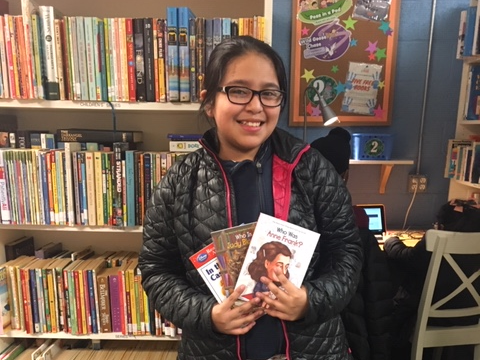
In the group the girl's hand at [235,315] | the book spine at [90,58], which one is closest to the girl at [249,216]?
the girl's hand at [235,315]

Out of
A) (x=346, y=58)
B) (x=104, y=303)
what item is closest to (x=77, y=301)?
(x=104, y=303)

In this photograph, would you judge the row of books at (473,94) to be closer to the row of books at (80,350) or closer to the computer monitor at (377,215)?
the computer monitor at (377,215)

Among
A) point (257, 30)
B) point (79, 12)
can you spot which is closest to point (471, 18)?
point (257, 30)

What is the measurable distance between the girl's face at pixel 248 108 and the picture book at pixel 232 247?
0.73 ft

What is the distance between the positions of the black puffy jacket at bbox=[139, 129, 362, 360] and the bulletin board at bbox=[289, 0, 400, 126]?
1.08m

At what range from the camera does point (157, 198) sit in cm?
91

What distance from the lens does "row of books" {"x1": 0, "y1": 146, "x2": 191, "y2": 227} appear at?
4.65 ft

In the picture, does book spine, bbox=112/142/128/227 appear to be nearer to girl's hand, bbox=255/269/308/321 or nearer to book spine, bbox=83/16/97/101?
book spine, bbox=83/16/97/101

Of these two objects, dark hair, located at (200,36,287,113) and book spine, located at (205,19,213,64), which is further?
book spine, located at (205,19,213,64)

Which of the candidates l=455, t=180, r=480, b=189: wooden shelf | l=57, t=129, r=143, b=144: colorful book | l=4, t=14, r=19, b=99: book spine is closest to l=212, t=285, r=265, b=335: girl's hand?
l=57, t=129, r=143, b=144: colorful book

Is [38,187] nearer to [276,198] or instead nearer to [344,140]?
[276,198]

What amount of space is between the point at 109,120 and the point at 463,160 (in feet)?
6.24

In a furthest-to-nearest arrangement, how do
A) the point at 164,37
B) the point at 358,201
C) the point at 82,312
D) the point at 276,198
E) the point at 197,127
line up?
the point at 358,201, the point at 197,127, the point at 82,312, the point at 164,37, the point at 276,198

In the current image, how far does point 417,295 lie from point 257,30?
1419mm
